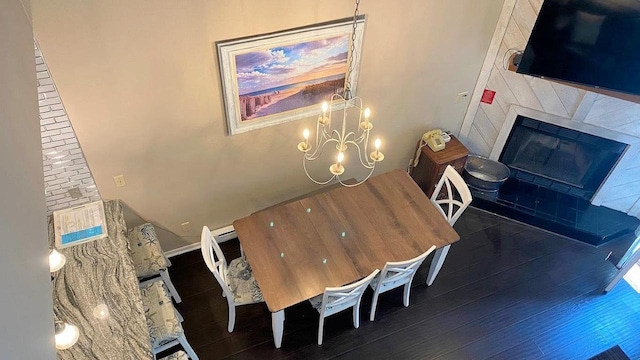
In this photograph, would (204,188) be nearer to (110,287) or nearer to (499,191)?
(110,287)

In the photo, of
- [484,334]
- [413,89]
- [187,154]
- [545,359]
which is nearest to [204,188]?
[187,154]

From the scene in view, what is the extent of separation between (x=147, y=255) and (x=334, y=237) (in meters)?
1.41

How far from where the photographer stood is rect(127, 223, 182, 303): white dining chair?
3350 millimetres

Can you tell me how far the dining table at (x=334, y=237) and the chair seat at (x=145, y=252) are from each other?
2.10 ft

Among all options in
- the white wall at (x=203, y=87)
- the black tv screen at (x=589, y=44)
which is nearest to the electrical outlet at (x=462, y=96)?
the white wall at (x=203, y=87)

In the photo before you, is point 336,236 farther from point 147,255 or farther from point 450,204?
point 147,255

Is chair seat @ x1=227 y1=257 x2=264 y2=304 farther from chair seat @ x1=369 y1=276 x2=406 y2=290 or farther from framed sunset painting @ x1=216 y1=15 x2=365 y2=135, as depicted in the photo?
framed sunset painting @ x1=216 y1=15 x2=365 y2=135

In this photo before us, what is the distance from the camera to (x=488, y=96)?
4305mm

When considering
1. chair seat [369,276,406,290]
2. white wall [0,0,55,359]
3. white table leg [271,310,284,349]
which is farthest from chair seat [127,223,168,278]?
white wall [0,0,55,359]

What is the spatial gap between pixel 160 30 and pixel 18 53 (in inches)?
49.0

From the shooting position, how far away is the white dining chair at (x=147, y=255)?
3.35 m

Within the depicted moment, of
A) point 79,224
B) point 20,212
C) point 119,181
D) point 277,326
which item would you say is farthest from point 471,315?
point 20,212

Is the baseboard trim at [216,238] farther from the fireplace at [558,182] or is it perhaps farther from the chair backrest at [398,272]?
the fireplace at [558,182]

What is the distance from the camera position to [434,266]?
12.6ft
